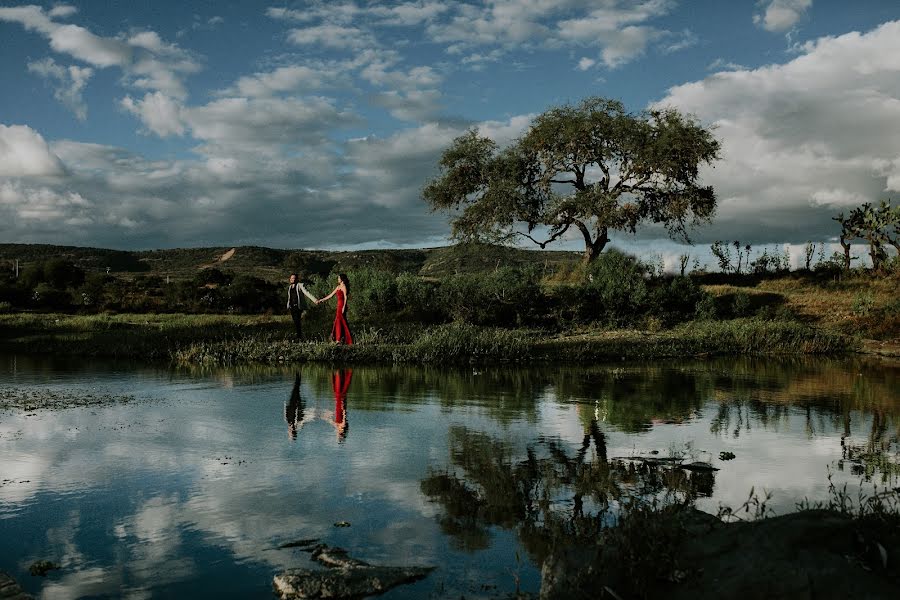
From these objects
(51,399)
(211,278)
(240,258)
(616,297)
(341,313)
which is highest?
(240,258)

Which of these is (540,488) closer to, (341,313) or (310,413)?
(310,413)

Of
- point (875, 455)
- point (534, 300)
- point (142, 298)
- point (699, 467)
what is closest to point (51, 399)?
point (699, 467)

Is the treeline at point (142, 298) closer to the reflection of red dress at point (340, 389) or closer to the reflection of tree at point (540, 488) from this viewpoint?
the reflection of red dress at point (340, 389)

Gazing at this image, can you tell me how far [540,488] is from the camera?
7.84 m

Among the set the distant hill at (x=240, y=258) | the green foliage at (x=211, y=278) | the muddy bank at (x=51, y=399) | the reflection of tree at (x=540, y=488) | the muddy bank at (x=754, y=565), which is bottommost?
the muddy bank at (x=51, y=399)

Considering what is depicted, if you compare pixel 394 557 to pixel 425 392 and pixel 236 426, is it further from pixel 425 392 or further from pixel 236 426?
pixel 425 392

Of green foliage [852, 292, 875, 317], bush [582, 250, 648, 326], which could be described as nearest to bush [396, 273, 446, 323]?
bush [582, 250, 648, 326]

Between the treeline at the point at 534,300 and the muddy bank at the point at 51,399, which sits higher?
the treeline at the point at 534,300

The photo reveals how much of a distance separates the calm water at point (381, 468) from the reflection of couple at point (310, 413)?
4 cm

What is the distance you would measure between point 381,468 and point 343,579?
11.2ft

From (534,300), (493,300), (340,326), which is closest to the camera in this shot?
(340,326)

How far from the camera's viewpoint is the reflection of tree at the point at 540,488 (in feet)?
21.3

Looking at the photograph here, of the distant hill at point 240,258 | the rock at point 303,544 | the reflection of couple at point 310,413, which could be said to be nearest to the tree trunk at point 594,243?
the reflection of couple at point 310,413

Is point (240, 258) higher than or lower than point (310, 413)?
higher
